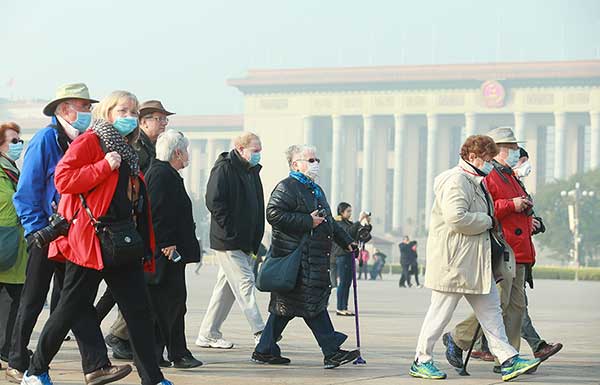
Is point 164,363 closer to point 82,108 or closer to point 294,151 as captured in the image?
point 294,151

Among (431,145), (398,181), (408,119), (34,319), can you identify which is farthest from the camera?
(398,181)

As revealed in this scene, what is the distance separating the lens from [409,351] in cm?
989

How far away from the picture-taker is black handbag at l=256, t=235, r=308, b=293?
830 centimetres

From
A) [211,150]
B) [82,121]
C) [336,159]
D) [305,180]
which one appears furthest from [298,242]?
[211,150]

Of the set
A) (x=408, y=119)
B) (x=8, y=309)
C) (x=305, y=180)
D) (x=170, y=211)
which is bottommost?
(x=8, y=309)

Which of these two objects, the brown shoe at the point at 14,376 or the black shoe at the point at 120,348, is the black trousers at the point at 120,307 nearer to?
the brown shoe at the point at 14,376

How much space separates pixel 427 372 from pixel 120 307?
2143 mm

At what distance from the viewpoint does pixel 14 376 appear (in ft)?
24.1

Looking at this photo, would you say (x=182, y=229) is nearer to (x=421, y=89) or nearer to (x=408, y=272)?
(x=408, y=272)

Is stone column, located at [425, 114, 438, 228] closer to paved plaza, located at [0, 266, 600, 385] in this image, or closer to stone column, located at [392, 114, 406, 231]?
stone column, located at [392, 114, 406, 231]

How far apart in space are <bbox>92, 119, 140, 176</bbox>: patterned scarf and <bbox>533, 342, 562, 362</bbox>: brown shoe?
132 inches

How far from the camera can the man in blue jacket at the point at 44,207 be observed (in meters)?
6.91

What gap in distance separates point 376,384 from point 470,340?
1089 mm

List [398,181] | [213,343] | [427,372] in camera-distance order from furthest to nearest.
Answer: [398,181], [213,343], [427,372]
